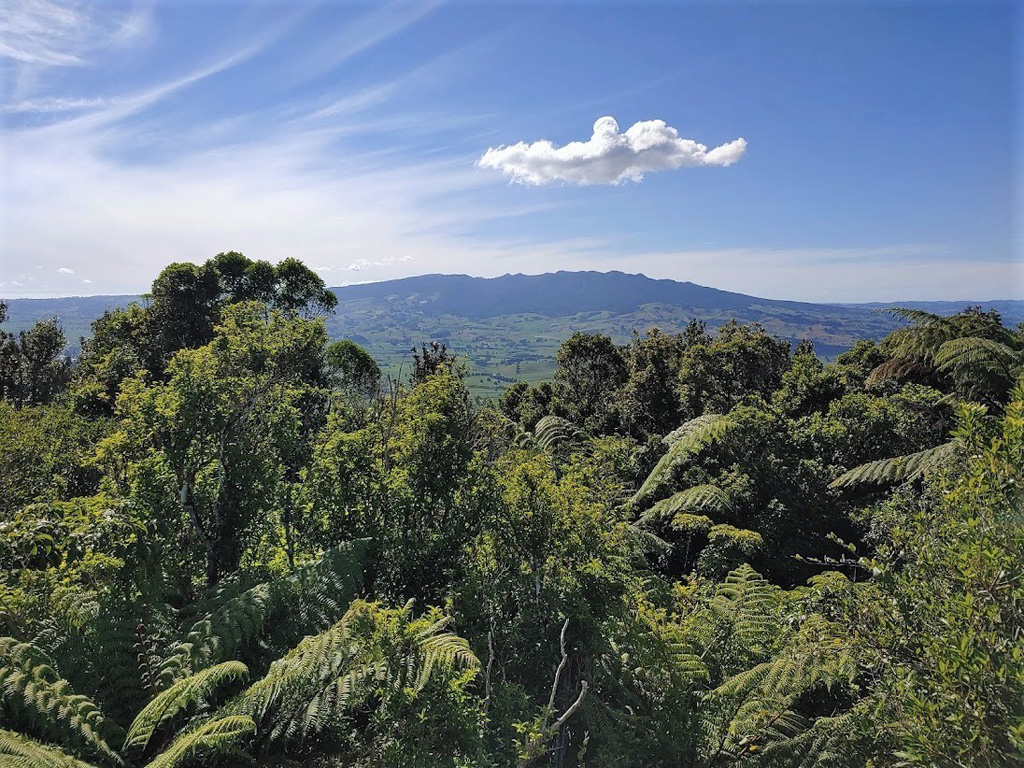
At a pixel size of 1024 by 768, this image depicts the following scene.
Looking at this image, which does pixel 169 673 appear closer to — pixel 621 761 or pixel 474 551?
pixel 474 551

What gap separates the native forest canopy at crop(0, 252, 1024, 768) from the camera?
3.12 meters

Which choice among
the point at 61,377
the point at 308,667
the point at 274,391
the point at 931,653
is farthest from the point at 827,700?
the point at 61,377

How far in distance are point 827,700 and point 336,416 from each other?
620 cm

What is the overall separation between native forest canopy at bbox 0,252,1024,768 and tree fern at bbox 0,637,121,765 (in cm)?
2

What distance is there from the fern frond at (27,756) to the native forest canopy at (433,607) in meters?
0.03

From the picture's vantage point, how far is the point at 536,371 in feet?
607

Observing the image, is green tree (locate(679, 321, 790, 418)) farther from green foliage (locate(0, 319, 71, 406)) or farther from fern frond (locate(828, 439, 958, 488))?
green foliage (locate(0, 319, 71, 406))

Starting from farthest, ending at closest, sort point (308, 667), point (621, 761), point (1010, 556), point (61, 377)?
point (61, 377) → point (621, 761) → point (308, 667) → point (1010, 556)

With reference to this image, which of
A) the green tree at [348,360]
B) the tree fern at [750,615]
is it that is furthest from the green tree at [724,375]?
the green tree at [348,360]

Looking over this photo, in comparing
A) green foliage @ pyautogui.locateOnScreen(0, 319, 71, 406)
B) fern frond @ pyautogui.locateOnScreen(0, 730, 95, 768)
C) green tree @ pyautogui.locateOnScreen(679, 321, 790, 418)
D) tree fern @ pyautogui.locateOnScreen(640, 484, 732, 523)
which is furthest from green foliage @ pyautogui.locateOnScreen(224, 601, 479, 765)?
green foliage @ pyautogui.locateOnScreen(0, 319, 71, 406)

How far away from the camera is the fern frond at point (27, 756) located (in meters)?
3.01

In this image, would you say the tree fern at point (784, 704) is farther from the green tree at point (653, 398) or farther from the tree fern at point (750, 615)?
the green tree at point (653, 398)

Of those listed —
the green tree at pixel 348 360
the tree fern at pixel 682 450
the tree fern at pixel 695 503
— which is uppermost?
the green tree at pixel 348 360

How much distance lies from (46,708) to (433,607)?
2613 mm
